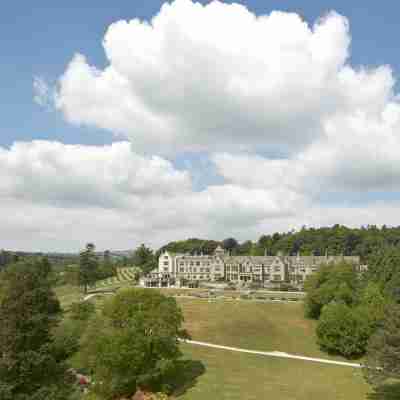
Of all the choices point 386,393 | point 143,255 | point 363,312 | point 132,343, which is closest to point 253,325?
point 363,312

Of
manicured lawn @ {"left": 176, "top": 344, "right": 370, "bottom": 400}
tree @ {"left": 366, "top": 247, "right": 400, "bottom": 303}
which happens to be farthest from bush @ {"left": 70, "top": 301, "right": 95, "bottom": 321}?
tree @ {"left": 366, "top": 247, "right": 400, "bottom": 303}

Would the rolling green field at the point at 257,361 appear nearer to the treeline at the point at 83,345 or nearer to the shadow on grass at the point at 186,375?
the shadow on grass at the point at 186,375

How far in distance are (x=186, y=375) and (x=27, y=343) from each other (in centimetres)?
2743

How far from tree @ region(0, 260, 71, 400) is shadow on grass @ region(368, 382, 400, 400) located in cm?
2934

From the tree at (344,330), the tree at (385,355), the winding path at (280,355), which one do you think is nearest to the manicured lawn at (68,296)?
the winding path at (280,355)

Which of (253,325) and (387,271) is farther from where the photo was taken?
(387,271)

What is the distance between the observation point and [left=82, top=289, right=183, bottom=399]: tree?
41938 millimetres

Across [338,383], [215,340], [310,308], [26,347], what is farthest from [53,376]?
[310,308]

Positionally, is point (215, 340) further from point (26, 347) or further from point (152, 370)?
point (26, 347)

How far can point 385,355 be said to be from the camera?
3325 centimetres

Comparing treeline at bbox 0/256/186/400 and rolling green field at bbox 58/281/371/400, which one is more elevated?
treeline at bbox 0/256/186/400

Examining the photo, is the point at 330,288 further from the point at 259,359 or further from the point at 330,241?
the point at 330,241

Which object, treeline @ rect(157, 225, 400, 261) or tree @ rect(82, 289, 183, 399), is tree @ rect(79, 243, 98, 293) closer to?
tree @ rect(82, 289, 183, 399)

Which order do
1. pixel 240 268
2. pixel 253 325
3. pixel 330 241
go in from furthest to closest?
pixel 330 241
pixel 240 268
pixel 253 325
